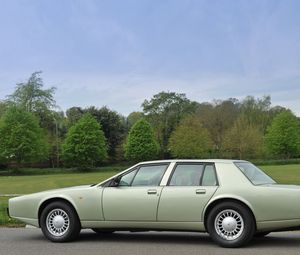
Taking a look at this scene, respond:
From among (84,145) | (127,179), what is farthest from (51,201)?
(84,145)

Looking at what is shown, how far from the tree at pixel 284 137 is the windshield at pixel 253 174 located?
→ 84.6 m

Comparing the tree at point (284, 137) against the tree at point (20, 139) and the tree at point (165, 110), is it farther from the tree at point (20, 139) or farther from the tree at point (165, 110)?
the tree at point (20, 139)

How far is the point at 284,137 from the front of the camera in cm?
9138

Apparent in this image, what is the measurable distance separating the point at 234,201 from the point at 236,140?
275 ft

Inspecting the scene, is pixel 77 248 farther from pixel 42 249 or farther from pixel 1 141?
pixel 1 141

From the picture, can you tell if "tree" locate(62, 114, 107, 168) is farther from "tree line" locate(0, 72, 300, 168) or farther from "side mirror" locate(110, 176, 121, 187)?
"side mirror" locate(110, 176, 121, 187)

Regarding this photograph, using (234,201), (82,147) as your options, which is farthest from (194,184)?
(82,147)

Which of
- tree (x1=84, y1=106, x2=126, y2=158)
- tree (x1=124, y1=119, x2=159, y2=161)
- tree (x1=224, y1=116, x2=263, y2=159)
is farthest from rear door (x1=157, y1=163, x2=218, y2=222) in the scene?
tree (x1=84, y1=106, x2=126, y2=158)

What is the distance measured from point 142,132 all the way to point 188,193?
7828 cm

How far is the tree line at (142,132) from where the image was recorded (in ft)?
266

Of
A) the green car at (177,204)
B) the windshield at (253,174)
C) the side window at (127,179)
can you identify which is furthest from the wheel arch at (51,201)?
the windshield at (253,174)

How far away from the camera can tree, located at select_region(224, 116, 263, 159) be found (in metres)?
90.9

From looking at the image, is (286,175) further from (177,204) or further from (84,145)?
(177,204)

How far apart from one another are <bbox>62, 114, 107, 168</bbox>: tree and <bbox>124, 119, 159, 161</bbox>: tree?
436cm
